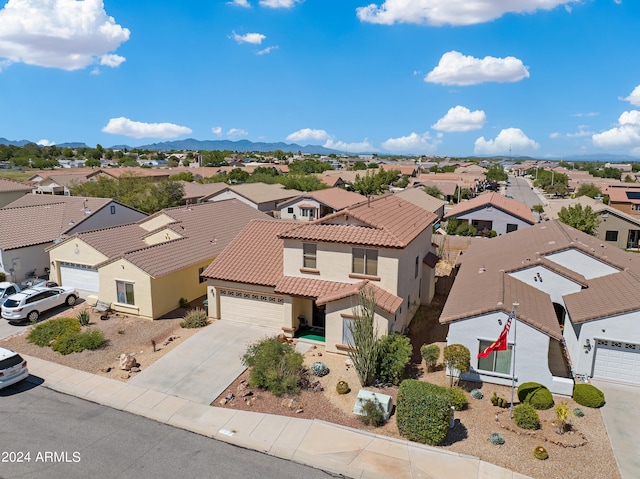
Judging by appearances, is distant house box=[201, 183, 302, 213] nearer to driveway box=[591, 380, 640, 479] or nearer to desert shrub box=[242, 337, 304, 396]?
desert shrub box=[242, 337, 304, 396]

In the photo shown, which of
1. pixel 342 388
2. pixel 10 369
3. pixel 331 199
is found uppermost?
pixel 331 199

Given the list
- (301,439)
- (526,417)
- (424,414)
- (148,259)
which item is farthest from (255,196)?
(526,417)

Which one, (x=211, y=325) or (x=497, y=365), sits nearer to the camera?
(x=497, y=365)

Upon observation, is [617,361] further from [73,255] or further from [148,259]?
[73,255]

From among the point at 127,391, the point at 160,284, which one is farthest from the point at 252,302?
the point at 127,391

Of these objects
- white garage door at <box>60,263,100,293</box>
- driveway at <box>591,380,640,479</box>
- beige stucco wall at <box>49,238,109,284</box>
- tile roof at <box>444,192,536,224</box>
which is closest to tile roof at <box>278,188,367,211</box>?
tile roof at <box>444,192,536,224</box>

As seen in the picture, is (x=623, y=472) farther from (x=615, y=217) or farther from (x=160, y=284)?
(x=615, y=217)

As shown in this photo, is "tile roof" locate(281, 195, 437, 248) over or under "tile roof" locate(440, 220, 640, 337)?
over
